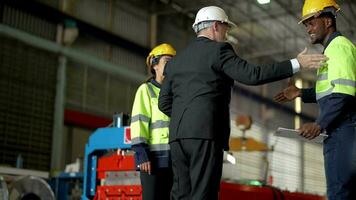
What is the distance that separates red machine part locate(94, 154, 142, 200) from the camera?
16.6 ft

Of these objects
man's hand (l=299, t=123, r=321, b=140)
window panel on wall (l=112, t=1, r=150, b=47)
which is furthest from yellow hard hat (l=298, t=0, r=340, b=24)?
window panel on wall (l=112, t=1, r=150, b=47)

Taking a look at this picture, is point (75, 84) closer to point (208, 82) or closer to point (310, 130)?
point (208, 82)

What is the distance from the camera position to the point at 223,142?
3162 mm

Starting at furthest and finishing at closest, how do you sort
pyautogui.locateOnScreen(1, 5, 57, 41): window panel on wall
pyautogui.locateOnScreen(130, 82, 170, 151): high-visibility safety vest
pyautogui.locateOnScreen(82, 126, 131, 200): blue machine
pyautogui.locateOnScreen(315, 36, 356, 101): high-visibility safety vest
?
pyautogui.locateOnScreen(1, 5, 57, 41): window panel on wall < pyautogui.locateOnScreen(82, 126, 131, 200): blue machine < pyautogui.locateOnScreen(130, 82, 170, 151): high-visibility safety vest < pyautogui.locateOnScreen(315, 36, 356, 101): high-visibility safety vest

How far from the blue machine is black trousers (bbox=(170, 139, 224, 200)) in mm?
2451

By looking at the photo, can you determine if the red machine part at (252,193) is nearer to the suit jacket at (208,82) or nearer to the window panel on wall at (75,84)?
the suit jacket at (208,82)

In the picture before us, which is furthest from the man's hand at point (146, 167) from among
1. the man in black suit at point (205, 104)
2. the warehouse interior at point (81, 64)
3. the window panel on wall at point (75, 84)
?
the window panel on wall at point (75, 84)

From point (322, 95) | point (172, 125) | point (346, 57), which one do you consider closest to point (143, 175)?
point (172, 125)

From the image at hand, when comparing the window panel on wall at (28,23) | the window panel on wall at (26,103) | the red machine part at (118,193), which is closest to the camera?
the red machine part at (118,193)

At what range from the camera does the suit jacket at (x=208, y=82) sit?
3.07m

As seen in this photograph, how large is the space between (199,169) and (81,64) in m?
9.31

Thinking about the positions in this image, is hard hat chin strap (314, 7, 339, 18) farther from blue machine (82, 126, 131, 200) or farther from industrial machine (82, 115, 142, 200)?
blue machine (82, 126, 131, 200)

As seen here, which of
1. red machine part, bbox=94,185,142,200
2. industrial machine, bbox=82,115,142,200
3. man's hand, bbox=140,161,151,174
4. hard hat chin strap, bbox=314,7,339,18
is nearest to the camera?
hard hat chin strap, bbox=314,7,339,18

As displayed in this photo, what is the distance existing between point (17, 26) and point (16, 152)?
2565 millimetres
